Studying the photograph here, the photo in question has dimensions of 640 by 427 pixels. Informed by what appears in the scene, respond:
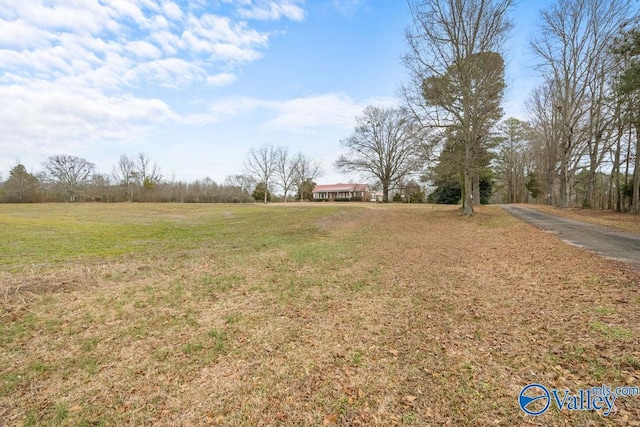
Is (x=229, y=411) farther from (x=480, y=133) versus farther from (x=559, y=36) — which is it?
(x=559, y=36)

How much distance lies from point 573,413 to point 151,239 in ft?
44.8

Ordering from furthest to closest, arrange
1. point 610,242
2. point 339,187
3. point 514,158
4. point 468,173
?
point 339,187 → point 514,158 → point 468,173 → point 610,242

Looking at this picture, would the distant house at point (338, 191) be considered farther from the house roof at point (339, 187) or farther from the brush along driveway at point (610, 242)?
the brush along driveway at point (610, 242)

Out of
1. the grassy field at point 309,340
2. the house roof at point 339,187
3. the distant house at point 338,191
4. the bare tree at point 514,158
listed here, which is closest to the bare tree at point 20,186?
the grassy field at point 309,340

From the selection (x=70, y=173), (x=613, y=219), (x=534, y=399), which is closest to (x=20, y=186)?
(x=70, y=173)

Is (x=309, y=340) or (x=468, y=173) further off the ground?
(x=468, y=173)

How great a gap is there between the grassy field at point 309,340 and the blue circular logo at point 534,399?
0.08 metres

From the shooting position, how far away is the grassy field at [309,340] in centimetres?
275

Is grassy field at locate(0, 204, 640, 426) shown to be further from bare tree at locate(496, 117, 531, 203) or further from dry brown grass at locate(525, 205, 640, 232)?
bare tree at locate(496, 117, 531, 203)

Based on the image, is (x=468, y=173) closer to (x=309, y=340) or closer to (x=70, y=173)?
(x=309, y=340)

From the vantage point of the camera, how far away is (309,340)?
13.3 ft

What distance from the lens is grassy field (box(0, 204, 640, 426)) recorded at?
2.75m

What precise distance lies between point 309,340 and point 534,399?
261 centimetres

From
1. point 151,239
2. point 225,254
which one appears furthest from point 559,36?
point 151,239
